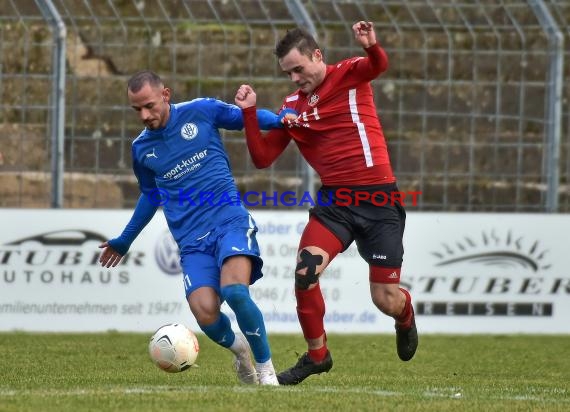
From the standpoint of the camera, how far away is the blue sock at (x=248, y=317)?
26.4 feet

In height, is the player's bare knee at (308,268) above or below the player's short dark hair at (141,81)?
below

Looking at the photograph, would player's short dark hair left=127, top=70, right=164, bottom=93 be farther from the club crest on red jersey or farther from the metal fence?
the metal fence

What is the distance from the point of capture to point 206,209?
333 inches

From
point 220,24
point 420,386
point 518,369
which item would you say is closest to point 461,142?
point 220,24

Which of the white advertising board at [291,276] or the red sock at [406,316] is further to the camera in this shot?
the white advertising board at [291,276]

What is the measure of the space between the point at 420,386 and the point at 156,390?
6.18 feet

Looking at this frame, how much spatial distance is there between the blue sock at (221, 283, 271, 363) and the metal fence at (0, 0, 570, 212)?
5.94m

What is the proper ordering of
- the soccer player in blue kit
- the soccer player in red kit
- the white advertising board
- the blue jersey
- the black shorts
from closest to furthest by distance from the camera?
the soccer player in blue kit
the blue jersey
the soccer player in red kit
the black shorts
the white advertising board

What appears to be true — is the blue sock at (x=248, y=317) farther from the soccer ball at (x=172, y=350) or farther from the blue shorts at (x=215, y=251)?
the soccer ball at (x=172, y=350)

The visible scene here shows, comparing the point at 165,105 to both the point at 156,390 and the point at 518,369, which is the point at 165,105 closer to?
the point at 156,390

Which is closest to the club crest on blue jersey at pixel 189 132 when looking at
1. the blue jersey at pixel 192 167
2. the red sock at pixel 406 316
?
the blue jersey at pixel 192 167

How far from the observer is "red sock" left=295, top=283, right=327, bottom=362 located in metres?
8.73

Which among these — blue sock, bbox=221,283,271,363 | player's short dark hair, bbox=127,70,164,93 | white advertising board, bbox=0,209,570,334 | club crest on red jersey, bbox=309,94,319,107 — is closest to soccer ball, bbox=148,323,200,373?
blue sock, bbox=221,283,271,363

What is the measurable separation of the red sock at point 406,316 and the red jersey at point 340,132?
2.91 ft
